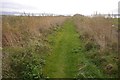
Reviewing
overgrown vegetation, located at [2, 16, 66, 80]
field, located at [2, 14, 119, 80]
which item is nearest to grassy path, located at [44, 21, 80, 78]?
field, located at [2, 14, 119, 80]

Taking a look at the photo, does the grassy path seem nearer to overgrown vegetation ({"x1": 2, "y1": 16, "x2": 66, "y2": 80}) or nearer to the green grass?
the green grass

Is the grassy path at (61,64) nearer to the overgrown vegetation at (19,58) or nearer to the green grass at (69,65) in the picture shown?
the green grass at (69,65)

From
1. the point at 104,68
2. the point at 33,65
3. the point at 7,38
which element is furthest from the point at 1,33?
the point at 104,68

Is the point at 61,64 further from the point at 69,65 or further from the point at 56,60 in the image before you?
the point at 56,60

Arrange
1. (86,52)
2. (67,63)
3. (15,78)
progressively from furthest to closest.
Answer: (86,52) < (67,63) < (15,78)

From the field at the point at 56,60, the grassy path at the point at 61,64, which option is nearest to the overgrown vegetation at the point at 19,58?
the field at the point at 56,60

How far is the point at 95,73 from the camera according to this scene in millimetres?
11156

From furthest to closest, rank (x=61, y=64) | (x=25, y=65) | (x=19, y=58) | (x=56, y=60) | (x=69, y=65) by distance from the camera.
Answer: (x=56, y=60), (x=61, y=64), (x=69, y=65), (x=19, y=58), (x=25, y=65)

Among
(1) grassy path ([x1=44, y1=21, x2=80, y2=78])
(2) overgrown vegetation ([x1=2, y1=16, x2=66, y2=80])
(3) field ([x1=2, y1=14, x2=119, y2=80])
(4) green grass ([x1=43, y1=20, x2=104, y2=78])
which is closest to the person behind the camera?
(2) overgrown vegetation ([x1=2, y1=16, x2=66, y2=80])

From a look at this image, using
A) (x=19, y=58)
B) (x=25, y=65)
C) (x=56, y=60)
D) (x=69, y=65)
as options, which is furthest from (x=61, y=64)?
(x=25, y=65)

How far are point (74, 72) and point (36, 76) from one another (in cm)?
200

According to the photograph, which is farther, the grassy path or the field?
the grassy path

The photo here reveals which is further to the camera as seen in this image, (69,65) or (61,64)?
(61,64)

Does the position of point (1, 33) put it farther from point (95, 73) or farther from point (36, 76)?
point (95, 73)
